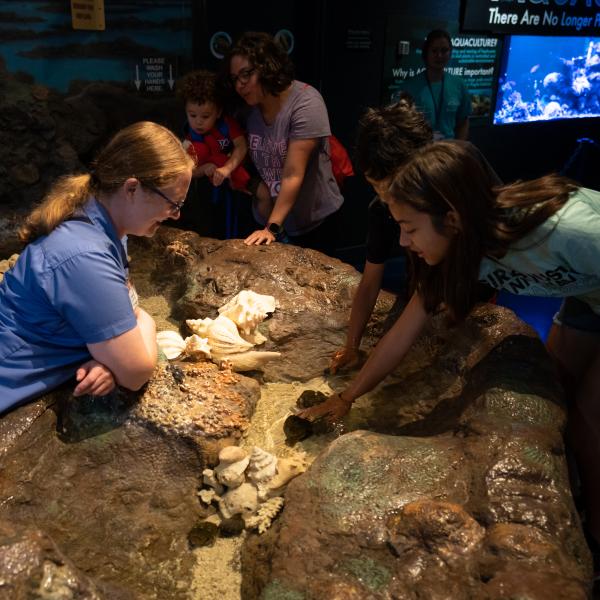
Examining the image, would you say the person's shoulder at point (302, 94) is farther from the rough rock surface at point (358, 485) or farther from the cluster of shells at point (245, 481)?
the cluster of shells at point (245, 481)

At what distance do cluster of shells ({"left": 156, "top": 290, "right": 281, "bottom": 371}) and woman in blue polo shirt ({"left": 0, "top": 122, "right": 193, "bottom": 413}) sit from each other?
1.98ft

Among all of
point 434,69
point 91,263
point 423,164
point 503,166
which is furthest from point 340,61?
point 91,263

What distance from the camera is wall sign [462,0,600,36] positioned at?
190 inches

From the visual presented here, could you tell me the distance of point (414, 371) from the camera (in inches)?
129

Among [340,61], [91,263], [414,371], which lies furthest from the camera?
[340,61]

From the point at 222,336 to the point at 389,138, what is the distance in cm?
131

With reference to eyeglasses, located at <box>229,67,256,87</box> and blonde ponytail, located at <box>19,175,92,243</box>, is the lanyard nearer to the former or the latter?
eyeglasses, located at <box>229,67,256,87</box>

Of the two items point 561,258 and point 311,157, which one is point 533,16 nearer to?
point 311,157

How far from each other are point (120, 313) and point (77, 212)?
46 centimetres

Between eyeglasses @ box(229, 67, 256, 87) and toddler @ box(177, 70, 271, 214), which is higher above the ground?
eyeglasses @ box(229, 67, 256, 87)

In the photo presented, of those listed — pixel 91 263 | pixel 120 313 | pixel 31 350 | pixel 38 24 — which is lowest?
pixel 31 350

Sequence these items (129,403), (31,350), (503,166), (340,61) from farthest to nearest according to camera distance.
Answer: (503,166) → (340,61) → (129,403) → (31,350)

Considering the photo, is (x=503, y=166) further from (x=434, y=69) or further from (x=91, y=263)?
(x=91, y=263)

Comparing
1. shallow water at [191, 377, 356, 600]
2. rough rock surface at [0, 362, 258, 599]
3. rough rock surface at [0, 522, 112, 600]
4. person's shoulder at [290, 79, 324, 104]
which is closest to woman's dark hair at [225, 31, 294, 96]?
person's shoulder at [290, 79, 324, 104]
